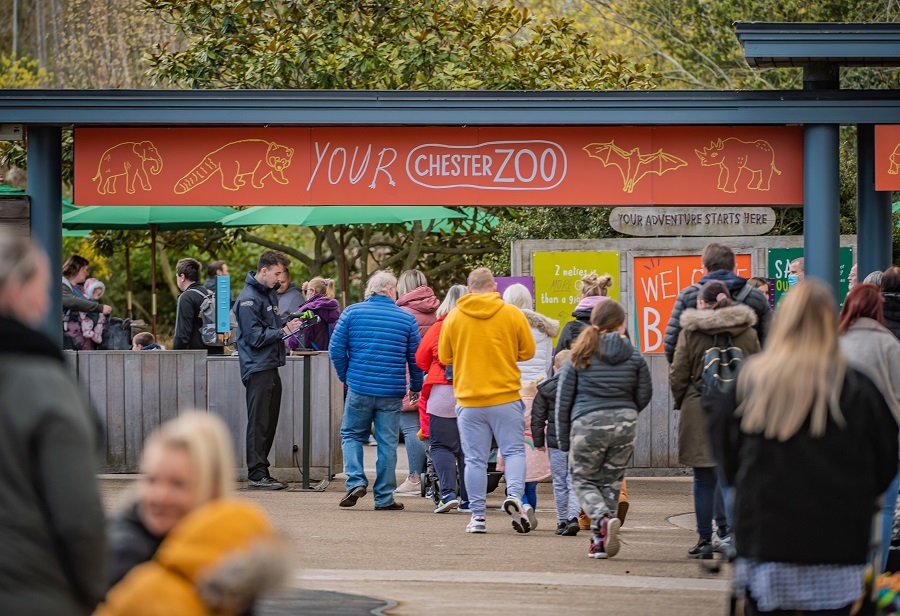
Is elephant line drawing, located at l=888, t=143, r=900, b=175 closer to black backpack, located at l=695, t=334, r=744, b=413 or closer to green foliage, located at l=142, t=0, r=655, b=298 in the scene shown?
black backpack, located at l=695, t=334, r=744, b=413

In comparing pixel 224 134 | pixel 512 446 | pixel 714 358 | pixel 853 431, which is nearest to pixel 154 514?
pixel 853 431

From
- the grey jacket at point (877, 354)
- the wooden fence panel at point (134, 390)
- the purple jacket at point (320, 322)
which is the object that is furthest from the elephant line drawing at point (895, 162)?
the wooden fence panel at point (134, 390)

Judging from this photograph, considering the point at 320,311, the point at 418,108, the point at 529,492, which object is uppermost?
the point at 418,108

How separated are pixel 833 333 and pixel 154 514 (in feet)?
8.07

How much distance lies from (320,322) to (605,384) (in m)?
5.78

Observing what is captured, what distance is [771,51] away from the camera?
34.2 feet

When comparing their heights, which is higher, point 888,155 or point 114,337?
point 888,155

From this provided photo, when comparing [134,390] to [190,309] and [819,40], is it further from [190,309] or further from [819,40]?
[819,40]

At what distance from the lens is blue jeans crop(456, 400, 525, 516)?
10008 mm

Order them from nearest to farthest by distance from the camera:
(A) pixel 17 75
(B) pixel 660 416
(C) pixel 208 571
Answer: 1. (C) pixel 208 571
2. (B) pixel 660 416
3. (A) pixel 17 75

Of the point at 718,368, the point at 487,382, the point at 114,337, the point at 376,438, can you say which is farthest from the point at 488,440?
the point at 114,337

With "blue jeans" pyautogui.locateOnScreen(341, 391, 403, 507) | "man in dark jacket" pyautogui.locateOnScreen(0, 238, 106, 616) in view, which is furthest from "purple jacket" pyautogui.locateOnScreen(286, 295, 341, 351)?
"man in dark jacket" pyautogui.locateOnScreen(0, 238, 106, 616)

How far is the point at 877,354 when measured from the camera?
23.6 feet

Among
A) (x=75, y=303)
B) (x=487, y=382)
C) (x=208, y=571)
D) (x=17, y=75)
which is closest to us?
(x=208, y=571)
